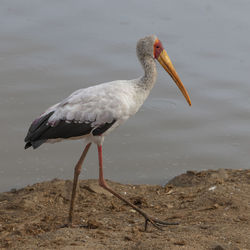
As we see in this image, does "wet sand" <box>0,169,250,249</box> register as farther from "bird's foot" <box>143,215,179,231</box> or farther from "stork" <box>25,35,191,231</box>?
"stork" <box>25,35,191,231</box>

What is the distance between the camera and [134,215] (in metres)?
6.54

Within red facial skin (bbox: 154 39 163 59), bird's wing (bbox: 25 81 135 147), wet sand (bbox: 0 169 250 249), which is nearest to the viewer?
wet sand (bbox: 0 169 250 249)

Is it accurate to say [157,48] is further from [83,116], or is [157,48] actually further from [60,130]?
[60,130]

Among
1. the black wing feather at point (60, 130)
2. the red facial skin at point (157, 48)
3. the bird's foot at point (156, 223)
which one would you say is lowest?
the bird's foot at point (156, 223)

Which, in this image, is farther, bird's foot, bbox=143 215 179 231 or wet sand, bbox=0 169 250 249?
bird's foot, bbox=143 215 179 231

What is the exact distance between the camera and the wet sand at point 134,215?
17.3ft

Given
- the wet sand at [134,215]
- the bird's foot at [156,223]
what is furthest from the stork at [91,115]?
the wet sand at [134,215]

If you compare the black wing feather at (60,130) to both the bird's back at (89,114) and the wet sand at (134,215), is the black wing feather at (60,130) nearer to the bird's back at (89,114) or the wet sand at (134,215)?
the bird's back at (89,114)

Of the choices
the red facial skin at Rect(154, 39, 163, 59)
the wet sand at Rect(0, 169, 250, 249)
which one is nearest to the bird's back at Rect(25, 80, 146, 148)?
the red facial skin at Rect(154, 39, 163, 59)

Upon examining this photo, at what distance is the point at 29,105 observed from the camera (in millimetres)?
9883

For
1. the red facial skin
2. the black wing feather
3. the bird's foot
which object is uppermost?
the red facial skin

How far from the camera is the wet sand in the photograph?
5266 mm

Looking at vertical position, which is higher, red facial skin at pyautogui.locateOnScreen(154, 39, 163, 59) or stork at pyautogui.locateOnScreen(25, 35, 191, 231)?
red facial skin at pyautogui.locateOnScreen(154, 39, 163, 59)

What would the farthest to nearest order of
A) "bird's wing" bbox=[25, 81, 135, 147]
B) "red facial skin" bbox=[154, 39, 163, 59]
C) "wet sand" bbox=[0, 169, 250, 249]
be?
"red facial skin" bbox=[154, 39, 163, 59], "bird's wing" bbox=[25, 81, 135, 147], "wet sand" bbox=[0, 169, 250, 249]
